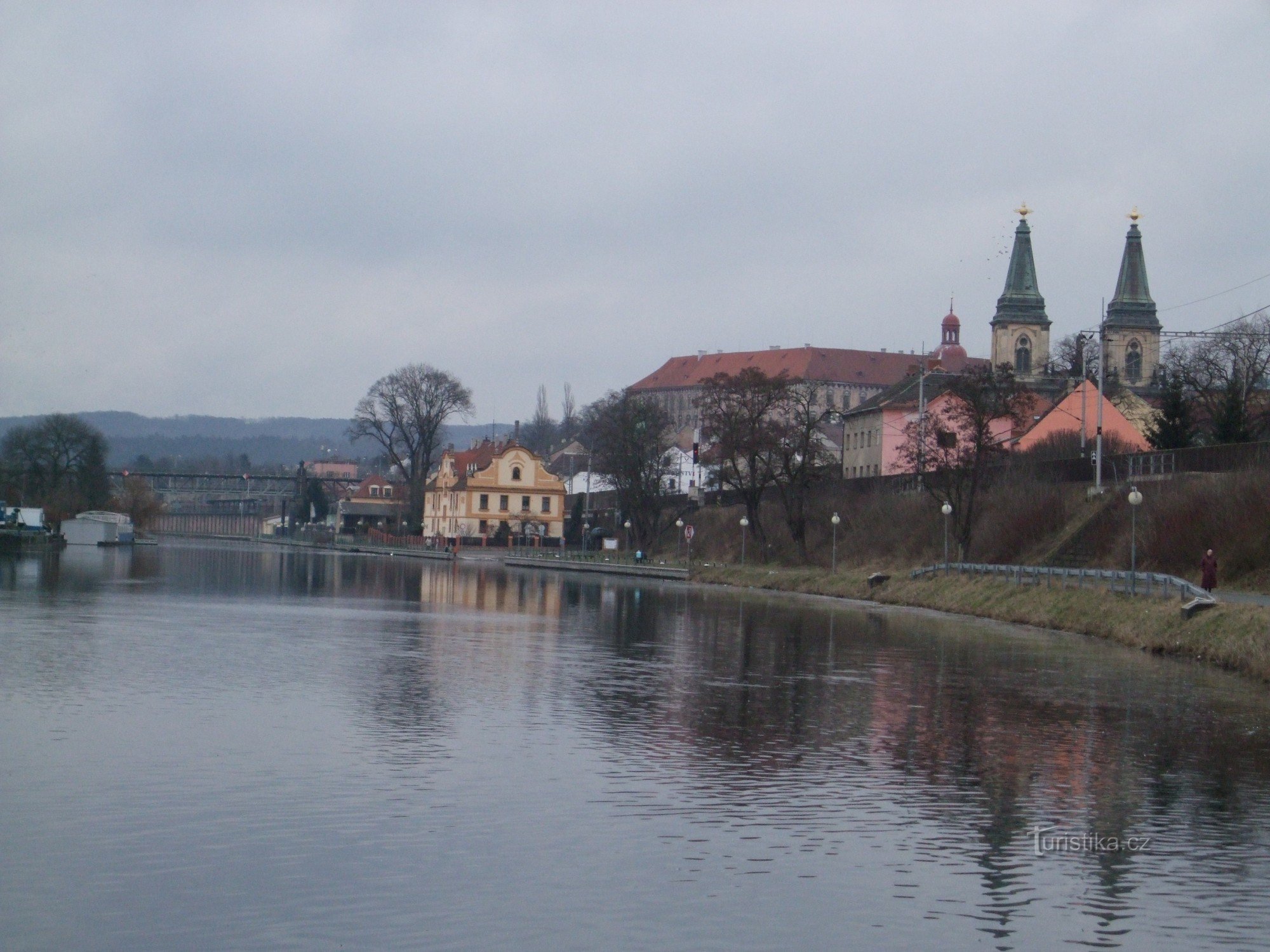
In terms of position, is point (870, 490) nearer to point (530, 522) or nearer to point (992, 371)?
point (992, 371)

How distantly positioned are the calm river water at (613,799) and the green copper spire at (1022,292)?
120 metres

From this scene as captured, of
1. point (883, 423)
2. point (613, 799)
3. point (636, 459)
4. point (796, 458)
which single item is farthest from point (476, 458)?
point (613, 799)

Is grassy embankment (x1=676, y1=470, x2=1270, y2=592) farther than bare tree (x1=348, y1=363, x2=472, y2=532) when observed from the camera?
No

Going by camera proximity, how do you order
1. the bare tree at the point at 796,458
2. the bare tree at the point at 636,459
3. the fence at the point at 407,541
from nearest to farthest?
the bare tree at the point at 796,458 → the bare tree at the point at 636,459 → the fence at the point at 407,541

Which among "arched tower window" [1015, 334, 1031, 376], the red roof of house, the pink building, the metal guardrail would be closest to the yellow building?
the pink building

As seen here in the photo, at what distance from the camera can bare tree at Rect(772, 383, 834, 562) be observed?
81875mm

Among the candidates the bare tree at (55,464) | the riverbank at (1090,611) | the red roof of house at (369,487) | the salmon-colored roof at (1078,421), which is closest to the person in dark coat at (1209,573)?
the riverbank at (1090,611)

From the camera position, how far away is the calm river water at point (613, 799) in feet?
39.6

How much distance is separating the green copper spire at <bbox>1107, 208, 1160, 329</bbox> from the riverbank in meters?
89.6

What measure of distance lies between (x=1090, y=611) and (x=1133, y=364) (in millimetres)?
101041

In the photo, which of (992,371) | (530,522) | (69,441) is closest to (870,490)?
(992,371)

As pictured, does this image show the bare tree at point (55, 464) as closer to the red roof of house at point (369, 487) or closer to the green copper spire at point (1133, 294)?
the red roof of house at point (369, 487)

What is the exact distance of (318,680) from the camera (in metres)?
26.9

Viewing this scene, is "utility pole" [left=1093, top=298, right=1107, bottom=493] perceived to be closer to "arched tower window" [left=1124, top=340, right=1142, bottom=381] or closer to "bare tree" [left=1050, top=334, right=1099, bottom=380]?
"bare tree" [left=1050, top=334, right=1099, bottom=380]
